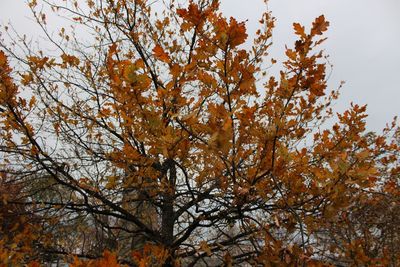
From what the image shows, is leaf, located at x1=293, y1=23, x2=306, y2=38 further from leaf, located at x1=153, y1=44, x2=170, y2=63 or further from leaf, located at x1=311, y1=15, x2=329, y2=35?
leaf, located at x1=153, y1=44, x2=170, y2=63

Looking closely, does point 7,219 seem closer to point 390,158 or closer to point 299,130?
point 299,130

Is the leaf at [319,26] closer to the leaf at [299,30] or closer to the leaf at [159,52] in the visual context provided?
the leaf at [299,30]

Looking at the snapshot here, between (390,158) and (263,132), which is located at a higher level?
(390,158)

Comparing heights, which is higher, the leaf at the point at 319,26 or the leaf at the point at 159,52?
the leaf at the point at 319,26

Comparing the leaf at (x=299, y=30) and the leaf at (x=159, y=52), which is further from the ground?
the leaf at (x=299, y=30)

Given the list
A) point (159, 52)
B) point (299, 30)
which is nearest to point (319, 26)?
point (299, 30)

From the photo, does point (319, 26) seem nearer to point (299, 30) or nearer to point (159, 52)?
point (299, 30)

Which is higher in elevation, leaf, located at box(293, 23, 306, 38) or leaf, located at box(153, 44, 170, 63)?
leaf, located at box(293, 23, 306, 38)

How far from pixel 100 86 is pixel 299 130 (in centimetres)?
232

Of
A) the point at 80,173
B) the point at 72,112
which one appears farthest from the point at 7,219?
the point at 72,112

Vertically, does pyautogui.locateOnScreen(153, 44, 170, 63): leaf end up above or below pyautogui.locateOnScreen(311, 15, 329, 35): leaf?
below

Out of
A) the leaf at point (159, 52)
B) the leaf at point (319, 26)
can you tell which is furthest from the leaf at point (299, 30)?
the leaf at point (159, 52)

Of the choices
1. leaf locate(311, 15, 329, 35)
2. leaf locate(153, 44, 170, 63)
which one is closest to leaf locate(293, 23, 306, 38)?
leaf locate(311, 15, 329, 35)

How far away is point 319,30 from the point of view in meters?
1.44
